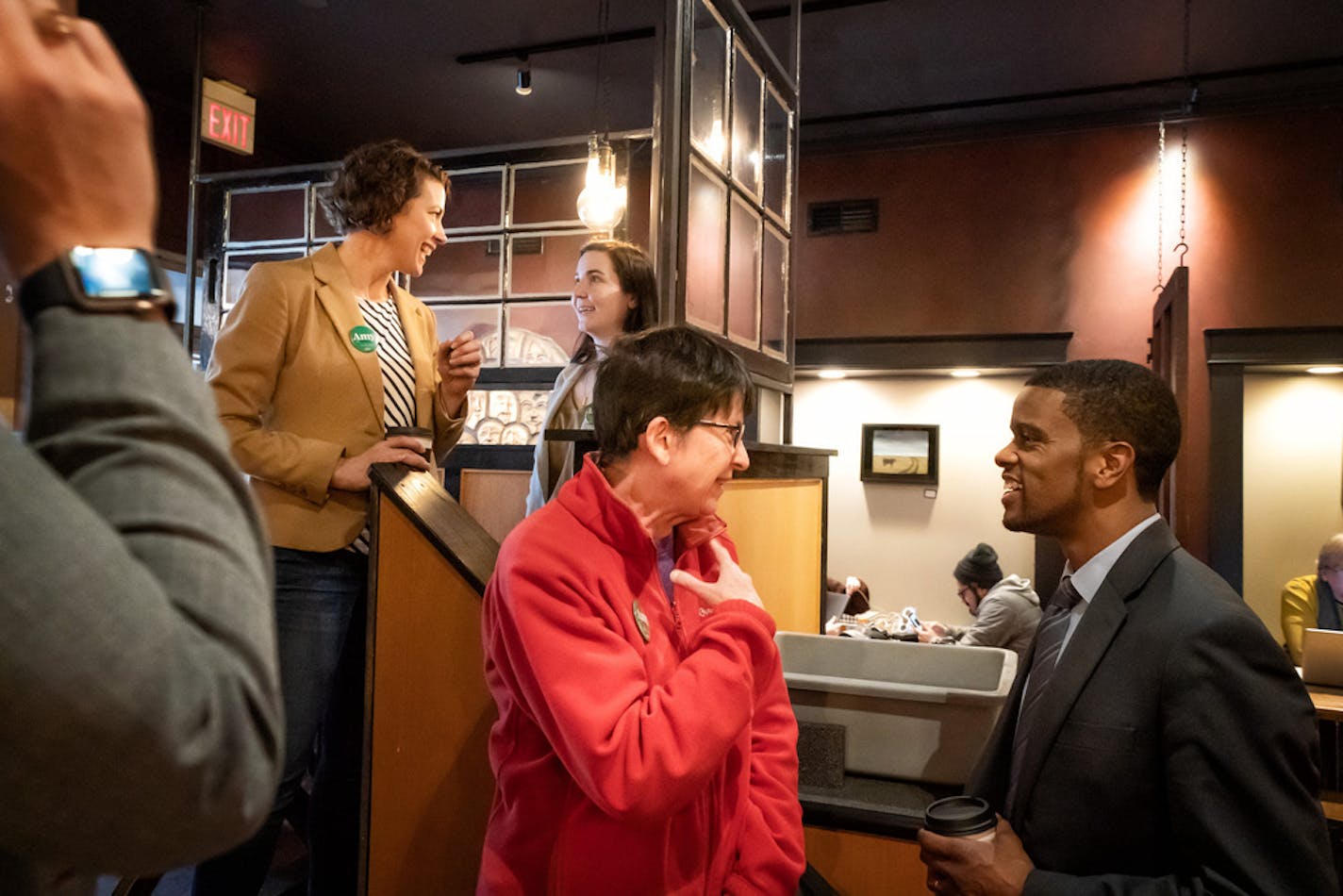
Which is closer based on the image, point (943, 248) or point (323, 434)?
point (323, 434)

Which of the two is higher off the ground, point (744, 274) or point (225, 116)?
point (225, 116)

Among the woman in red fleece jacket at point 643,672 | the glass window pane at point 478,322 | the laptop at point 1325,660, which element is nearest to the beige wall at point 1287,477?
the laptop at point 1325,660

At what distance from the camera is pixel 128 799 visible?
0.41 metres

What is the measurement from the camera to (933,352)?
678 centimetres

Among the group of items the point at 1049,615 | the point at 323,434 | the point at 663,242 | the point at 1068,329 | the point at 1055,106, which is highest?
the point at 1055,106

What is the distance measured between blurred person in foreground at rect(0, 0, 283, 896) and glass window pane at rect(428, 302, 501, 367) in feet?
13.8

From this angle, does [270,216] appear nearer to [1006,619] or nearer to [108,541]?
[1006,619]

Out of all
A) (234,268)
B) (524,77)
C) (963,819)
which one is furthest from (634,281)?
(524,77)

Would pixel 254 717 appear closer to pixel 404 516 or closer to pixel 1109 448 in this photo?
pixel 404 516

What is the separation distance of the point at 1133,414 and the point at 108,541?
162cm

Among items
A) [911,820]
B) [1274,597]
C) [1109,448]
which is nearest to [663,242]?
[1109,448]

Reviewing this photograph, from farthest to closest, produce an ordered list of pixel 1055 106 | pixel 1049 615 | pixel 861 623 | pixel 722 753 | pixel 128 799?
pixel 1055 106, pixel 861 623, pixel 1049 615, pixel 722 753, pixel 128 799

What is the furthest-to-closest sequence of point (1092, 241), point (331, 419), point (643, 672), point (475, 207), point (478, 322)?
point (475, 207) → point (1092, 241) → point (478, 322) → point (331, 419) → point (643, 672)

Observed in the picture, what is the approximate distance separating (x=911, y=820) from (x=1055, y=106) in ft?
19.6
